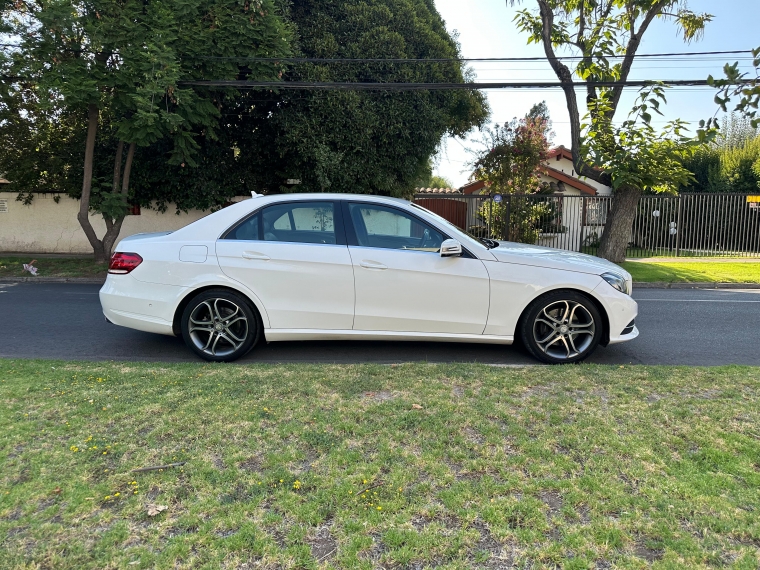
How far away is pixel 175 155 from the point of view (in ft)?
39.7

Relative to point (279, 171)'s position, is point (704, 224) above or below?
below

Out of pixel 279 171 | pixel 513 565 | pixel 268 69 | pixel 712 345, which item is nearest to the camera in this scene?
pixel 513 565

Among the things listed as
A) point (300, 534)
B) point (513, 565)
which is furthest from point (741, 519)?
point (300, 534)

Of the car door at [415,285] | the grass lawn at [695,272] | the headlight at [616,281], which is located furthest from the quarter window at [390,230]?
the grass lawn at [695,272]

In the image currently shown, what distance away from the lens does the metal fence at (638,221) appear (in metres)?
16.3

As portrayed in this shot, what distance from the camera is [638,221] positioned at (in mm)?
18297

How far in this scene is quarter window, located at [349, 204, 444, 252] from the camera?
5.04 metres

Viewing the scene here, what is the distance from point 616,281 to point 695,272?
9.89m

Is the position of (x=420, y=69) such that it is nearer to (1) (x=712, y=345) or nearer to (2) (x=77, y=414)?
(1) (x=712, y=345)

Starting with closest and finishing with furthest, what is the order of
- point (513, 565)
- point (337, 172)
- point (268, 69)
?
point (513, 565) < point (268, 69) < point (337, 172)

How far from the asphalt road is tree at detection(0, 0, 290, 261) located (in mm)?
4648

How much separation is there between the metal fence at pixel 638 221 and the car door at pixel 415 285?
11323mm

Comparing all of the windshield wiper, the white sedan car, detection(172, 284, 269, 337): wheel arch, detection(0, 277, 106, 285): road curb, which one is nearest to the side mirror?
the white sedan car

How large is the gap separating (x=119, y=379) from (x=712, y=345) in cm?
616
